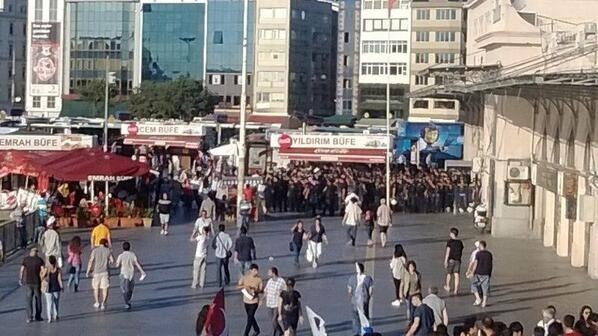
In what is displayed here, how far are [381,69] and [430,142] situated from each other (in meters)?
37.5

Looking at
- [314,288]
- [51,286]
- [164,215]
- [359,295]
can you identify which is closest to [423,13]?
[164,215]

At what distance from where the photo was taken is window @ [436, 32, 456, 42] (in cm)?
→ 9831

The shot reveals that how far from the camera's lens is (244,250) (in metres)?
26.7

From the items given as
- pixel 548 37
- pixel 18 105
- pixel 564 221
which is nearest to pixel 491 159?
pixel 548 37

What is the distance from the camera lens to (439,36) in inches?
3925

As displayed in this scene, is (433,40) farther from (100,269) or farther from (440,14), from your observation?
(100,269)

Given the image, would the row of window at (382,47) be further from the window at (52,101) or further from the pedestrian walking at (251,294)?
the pedestrian walking at (251,294)

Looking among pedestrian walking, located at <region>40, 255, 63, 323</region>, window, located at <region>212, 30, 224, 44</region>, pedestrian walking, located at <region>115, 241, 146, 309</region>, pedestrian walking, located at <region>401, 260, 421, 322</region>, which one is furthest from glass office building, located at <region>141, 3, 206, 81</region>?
pedestrian walking, located at <region>401, 260, 421, 322</region>

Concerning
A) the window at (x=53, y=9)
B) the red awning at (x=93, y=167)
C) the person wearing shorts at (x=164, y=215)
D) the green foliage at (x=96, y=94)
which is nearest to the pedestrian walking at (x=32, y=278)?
the person wearing shorts at (x=164, y=215)

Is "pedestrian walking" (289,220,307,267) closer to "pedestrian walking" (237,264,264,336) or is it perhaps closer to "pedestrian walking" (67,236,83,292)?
"pedestrian walking" (67,236,83,292)

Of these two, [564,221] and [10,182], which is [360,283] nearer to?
[564,221]

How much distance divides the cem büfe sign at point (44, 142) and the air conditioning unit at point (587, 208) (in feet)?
76.1

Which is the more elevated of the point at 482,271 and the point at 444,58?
the point at 444,58

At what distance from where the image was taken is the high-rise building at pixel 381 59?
10356 cm
